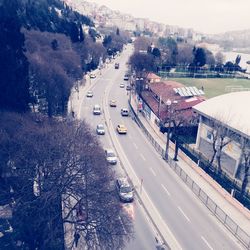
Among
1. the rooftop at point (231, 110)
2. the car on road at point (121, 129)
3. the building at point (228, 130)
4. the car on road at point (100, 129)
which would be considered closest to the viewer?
Result: the building at point (228, 130)

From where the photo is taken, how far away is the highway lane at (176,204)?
24.0m

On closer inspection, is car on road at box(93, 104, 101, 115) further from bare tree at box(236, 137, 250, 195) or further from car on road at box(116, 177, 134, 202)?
bare tree at box(236, 137, 250, 195)

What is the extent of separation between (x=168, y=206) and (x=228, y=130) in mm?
11837

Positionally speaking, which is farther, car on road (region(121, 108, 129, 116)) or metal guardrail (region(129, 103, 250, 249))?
car on road (region(121, 108, 129, 116))

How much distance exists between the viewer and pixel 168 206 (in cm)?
2816

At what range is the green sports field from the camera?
75.9 m

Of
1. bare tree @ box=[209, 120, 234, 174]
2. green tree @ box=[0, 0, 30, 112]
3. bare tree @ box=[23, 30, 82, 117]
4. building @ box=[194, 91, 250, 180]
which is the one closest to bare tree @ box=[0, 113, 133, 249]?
green tree @ box=[0, 0, 30, 112]

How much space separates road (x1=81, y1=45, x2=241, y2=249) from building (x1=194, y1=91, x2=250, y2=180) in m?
6.70

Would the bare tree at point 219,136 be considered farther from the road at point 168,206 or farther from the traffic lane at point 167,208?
the traffic lane at point 167,208

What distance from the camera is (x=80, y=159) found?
23.4 meters

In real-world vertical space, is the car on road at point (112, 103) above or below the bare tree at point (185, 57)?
below

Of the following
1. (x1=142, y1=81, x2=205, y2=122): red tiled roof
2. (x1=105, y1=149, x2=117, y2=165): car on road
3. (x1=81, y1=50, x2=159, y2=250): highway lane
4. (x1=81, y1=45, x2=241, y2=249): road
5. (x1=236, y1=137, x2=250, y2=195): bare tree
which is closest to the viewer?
(x1=81, y1=50, x2=159, y2=250): highway lane

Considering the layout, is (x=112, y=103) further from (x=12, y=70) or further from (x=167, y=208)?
(x=167, y=208)

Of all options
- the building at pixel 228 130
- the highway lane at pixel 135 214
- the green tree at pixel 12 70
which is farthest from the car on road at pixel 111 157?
the building at pixel 228 130
